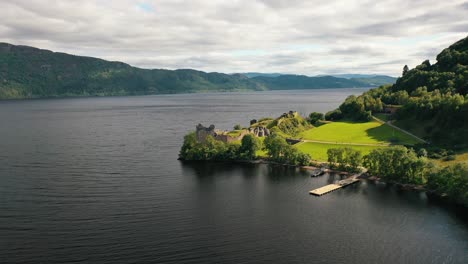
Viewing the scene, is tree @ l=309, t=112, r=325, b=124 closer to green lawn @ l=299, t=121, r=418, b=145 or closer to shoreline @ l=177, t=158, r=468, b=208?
green lawn @ l=299, t=121, r=418, b=145

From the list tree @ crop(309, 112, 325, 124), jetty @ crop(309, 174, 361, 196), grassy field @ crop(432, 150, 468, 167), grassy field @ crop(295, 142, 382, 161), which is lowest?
jetty @ crop(309, 174, 361, 196)

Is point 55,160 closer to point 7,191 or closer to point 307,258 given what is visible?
point 7,191

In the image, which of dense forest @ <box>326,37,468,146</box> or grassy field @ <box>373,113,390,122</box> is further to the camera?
grassy field @ <box>373,113,390,122</box>

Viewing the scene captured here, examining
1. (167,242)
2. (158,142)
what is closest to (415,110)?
(158,142)

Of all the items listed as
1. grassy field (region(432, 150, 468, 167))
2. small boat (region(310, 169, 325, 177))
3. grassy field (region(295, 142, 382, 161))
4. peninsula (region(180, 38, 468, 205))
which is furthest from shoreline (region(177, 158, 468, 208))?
grassy field (region(432, 150, 468, 167))

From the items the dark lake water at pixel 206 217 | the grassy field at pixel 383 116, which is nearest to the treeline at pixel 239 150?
the dark lake water at pixel 206 217

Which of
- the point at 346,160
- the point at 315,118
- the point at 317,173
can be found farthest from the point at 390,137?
the point at 315,118

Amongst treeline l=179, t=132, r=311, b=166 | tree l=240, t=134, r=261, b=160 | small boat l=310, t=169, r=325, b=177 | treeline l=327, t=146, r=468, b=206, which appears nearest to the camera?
treeline l=327, t=146, r=468, b=206
